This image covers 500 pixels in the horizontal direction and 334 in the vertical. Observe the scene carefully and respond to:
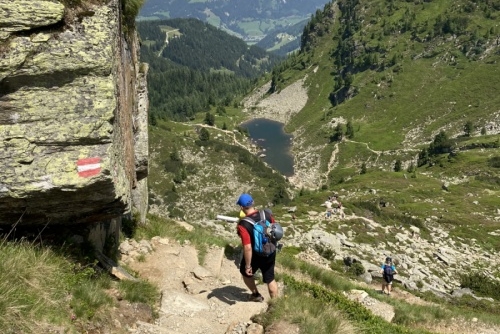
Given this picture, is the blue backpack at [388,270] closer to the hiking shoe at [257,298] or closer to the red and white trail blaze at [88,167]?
the hiking shoe at [257,298]

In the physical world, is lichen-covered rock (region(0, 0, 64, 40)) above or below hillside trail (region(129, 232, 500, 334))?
above

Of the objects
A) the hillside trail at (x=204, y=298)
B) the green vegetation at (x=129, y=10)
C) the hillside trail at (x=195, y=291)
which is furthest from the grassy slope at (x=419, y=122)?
the green vegetation at (x=129, y=10)

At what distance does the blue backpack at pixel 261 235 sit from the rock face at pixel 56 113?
3.26m

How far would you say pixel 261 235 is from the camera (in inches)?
417

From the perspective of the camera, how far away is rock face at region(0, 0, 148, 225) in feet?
28.2

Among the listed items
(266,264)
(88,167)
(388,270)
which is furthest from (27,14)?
(388,270)

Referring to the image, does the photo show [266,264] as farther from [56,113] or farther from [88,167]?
[56,113]

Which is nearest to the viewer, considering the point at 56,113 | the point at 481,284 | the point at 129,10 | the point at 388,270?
the point at 56,113

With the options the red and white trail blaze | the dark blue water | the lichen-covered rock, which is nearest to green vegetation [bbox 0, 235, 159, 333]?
the red and white trail blaze

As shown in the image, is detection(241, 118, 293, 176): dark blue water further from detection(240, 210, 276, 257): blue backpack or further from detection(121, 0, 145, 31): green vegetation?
detection(240, 210, 276, 257): blue backpack

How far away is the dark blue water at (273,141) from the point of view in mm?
134375

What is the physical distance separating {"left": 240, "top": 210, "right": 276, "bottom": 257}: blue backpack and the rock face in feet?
10.7

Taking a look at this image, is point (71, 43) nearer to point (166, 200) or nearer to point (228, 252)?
point (228, 252)

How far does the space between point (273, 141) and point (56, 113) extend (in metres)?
152
